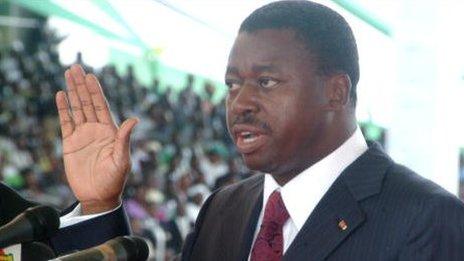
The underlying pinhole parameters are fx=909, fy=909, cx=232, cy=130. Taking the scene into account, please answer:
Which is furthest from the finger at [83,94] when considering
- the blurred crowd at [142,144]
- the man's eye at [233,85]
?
the blurred crowd at [142,144]

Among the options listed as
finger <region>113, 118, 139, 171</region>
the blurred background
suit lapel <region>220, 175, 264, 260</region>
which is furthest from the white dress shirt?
the blurred background

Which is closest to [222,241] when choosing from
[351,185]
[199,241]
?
[199,241]

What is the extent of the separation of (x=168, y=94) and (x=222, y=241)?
32.7 ft

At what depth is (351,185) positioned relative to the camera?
65.4 inches

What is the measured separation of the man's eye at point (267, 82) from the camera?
1648 millimetres

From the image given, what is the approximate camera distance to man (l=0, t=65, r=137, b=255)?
1.66 metres

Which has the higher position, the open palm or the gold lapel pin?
the open palm

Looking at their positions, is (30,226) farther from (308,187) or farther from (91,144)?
(308,187)

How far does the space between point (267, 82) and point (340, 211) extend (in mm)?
268

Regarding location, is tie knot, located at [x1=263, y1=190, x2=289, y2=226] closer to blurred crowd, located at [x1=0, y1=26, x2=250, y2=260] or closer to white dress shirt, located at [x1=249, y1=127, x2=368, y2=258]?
white dress shirt, located at [x1=249, y1=127, x2=368, y2=258]

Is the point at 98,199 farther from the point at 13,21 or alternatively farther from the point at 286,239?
the point at 13,21

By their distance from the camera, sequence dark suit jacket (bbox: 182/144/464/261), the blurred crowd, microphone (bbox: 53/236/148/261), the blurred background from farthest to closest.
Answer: the blurred background, the blurred crowd, dark suit jacket (bbox: 182/144/464/261), microphone (bbox: 53/236/148/261)

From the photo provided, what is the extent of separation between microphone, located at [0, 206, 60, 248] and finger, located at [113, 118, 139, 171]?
14.4 inches

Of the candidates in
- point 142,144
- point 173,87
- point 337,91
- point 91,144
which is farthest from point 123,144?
point 173,87
